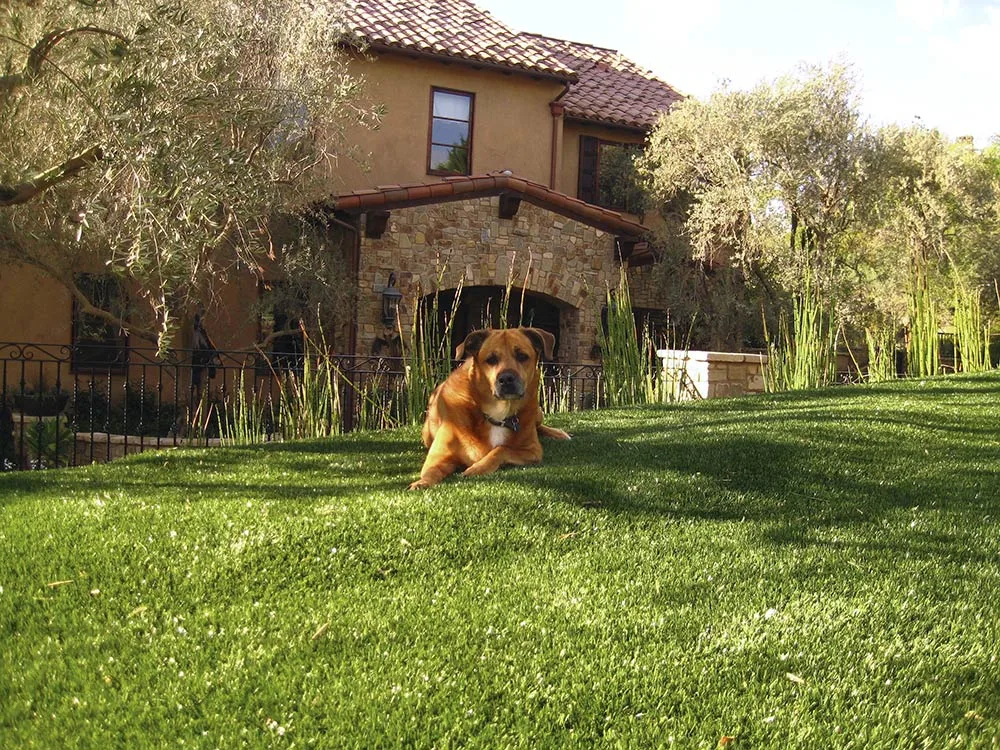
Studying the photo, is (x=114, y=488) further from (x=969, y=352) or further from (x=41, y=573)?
(x=969, y=352)

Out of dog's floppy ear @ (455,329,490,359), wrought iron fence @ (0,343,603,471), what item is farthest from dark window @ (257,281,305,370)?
dog's floppy ear @ (455,329,490,359)

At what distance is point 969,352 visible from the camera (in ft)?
36.9

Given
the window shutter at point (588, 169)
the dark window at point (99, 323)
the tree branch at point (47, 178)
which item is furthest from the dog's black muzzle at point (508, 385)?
the window shutter at point (588, 169)

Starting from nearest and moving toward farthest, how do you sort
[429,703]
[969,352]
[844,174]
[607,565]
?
[429,703], [607,565], [969,352], [844,174]

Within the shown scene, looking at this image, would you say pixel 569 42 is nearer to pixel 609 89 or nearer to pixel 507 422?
pixel 609 89

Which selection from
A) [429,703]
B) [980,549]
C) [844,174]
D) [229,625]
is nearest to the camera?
[429,703]

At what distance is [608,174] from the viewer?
2011cm

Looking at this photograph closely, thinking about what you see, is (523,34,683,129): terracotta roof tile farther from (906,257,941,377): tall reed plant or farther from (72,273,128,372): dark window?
(72,273,128,372): dark window

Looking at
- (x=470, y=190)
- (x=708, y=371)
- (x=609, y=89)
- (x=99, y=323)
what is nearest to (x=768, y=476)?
(x=708, y=371)

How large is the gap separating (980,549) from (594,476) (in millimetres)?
2129

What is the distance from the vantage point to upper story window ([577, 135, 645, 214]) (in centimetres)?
1984

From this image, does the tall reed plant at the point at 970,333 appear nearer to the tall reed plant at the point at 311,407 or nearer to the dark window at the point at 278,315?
the tall reed plant at the point at 311,407

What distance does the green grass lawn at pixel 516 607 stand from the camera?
303 cm

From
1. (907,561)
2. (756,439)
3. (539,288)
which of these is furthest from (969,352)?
(907,561)
